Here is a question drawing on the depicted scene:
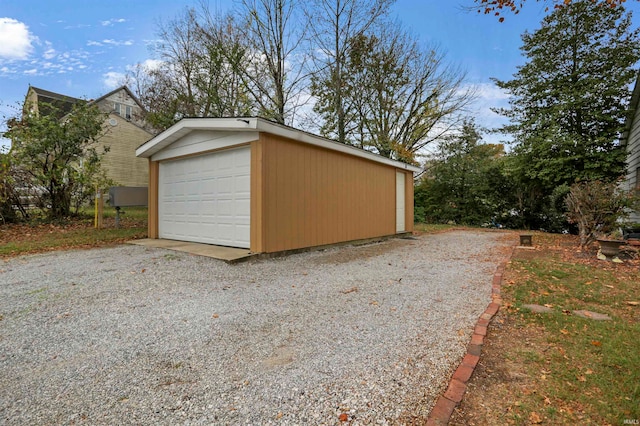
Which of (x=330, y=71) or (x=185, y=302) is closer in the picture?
(x=185, y=302)

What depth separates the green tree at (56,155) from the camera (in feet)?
28.6

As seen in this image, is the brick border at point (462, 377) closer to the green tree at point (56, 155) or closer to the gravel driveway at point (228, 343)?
the gravel driveway at point (228, 343)

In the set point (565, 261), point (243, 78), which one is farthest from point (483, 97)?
point (565, 261)

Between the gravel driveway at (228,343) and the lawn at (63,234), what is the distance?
2.02 m

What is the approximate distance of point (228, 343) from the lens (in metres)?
2.42

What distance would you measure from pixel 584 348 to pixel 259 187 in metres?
4.57

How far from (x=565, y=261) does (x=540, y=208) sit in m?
8.07

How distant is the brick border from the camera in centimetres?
160

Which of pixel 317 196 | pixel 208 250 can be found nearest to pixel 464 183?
pixel 317 196

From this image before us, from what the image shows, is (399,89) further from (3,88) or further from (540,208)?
(3,88)

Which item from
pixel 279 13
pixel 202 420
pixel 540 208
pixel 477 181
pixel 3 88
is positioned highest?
pixel 279 13

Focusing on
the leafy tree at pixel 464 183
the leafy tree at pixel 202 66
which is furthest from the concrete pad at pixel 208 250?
the leafy tree at pixel 464 183

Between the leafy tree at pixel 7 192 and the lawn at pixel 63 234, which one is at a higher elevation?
the leafy tree at pixel 7 192

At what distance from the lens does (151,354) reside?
88.3 inches
